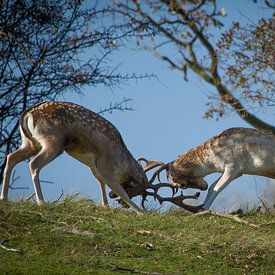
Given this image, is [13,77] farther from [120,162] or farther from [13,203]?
[13,203]

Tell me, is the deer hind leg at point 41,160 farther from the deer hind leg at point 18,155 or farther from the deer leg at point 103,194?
the deer leg at point 103,194

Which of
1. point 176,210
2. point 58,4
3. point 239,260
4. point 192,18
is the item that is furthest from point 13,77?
point 239,260

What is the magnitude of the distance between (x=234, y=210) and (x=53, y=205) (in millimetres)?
3037

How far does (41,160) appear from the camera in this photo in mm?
9977

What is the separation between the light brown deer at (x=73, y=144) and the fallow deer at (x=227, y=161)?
0.82 meters

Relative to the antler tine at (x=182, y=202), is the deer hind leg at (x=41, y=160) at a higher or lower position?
higher

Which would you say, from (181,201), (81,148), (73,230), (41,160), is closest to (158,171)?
(181,201)

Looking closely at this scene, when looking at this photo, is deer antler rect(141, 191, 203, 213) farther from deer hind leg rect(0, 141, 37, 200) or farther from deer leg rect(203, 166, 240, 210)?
deer hind leg rect(0, 141, 37, 200)

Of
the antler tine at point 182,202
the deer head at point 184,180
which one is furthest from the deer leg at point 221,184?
the deer head at point 184,180

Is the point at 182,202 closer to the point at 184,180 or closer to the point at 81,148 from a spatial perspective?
the point at 184,180

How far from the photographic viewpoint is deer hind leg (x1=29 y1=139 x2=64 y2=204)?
9938 millimetres

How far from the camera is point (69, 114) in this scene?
1024 cm

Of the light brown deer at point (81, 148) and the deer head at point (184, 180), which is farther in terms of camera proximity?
the deer head at point (184, 180)

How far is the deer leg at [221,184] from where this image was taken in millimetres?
11188
